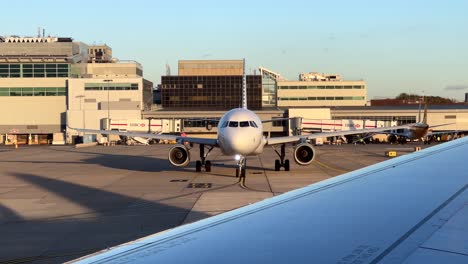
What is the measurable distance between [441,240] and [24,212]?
1461cm

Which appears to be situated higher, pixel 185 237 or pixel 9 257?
pixel 185 237

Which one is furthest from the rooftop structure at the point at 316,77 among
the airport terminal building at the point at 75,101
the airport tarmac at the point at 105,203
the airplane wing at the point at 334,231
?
the airplane wing at the point at 334,231

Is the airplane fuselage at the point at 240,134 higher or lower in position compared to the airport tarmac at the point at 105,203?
higher

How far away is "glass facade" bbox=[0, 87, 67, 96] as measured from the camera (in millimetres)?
101688

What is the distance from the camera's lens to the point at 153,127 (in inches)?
3460

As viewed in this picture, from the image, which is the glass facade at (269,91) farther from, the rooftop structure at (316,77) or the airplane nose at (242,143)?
the airplane nose at (242,143)

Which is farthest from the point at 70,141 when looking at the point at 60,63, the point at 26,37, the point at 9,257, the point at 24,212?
the point at 9,257

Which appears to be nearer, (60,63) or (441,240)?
(441,240)

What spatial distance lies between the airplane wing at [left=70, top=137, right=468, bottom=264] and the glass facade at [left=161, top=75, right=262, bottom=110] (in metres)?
125

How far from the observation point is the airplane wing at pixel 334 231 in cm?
331

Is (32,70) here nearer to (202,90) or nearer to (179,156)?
(202,90)

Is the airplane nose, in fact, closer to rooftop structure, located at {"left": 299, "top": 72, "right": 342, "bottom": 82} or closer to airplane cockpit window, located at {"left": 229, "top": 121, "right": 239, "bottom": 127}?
airplane cockpit window, located at {"left": 229, "top": 121, "right": 239, "bottom": 127}

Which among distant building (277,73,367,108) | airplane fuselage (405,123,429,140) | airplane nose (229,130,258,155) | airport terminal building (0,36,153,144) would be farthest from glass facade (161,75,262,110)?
airplane nose (229,130,258,155)

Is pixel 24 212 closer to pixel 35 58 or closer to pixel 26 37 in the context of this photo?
pixel 35 58
